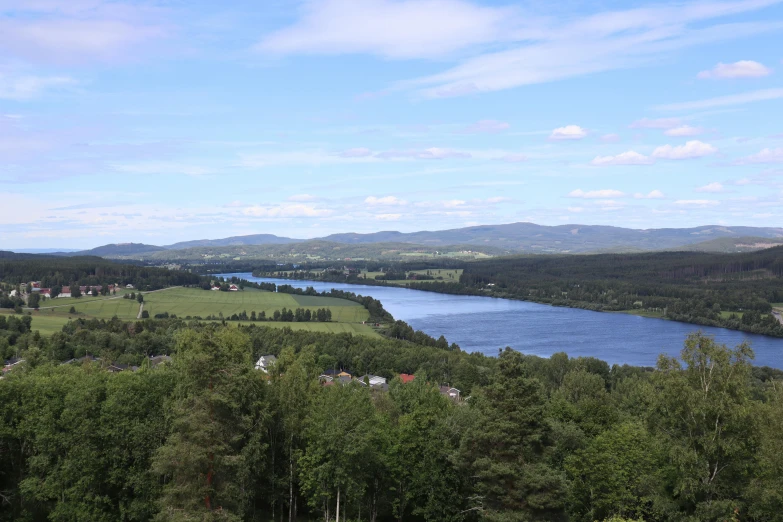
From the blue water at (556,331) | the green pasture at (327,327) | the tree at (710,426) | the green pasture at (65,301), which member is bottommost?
the blue water at (556,331)

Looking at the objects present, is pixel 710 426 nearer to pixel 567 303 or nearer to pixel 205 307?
pixel 205 307

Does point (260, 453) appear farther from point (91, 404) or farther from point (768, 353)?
point (768, 353)

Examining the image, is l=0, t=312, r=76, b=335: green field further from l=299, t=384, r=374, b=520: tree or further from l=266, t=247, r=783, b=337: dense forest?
l=266, t=247, r=783, b=337: dense forest

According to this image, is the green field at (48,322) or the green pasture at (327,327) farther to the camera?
the green pasture at (327,327)

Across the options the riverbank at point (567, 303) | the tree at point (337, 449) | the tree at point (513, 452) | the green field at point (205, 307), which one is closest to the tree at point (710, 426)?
the tree at point (513, 452)

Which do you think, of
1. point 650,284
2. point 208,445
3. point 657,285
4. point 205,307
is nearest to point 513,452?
point 208,445

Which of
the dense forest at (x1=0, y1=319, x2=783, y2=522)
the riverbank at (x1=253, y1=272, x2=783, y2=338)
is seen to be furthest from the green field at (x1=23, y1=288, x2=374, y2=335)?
the riverbank at (x1=253, y1=272, x2=783, y2=338)

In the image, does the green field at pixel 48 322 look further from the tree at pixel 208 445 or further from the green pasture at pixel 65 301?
the tree at pixel 208 445
